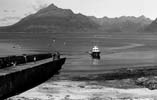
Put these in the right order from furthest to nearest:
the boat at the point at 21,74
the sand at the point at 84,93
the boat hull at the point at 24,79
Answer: the boat at the point at 21,74 < the boat hull at the point at 24,79 < the sand at the point at 84,93

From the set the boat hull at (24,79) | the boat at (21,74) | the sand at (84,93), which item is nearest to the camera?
the sand at (84,93)

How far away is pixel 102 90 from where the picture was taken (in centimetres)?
4988

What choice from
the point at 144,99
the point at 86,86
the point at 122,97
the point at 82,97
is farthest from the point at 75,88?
the point at 144,99

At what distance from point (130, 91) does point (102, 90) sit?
4972mm

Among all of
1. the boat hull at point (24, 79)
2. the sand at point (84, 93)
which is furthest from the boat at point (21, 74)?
the sand at point (84, 93)

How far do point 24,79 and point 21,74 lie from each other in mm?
2025

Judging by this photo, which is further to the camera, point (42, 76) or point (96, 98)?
point (42, 76)

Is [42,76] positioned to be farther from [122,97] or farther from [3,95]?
[122,97]

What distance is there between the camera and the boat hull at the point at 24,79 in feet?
152

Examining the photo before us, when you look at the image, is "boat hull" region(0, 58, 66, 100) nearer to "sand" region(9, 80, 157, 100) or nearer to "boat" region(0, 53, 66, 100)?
"boat" region(0, 53, 66, 100)

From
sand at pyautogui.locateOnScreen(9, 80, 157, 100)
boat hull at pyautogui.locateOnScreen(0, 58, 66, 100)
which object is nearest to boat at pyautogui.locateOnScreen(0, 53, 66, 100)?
boat hull at pyautogui.locateOnScreen(0, 58, 66, 100)

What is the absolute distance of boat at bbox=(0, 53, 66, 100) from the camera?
4692cm

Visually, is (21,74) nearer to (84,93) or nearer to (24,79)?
(24,79)

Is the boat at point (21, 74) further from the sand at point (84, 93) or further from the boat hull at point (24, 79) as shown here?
the sand at point (84, 93)
